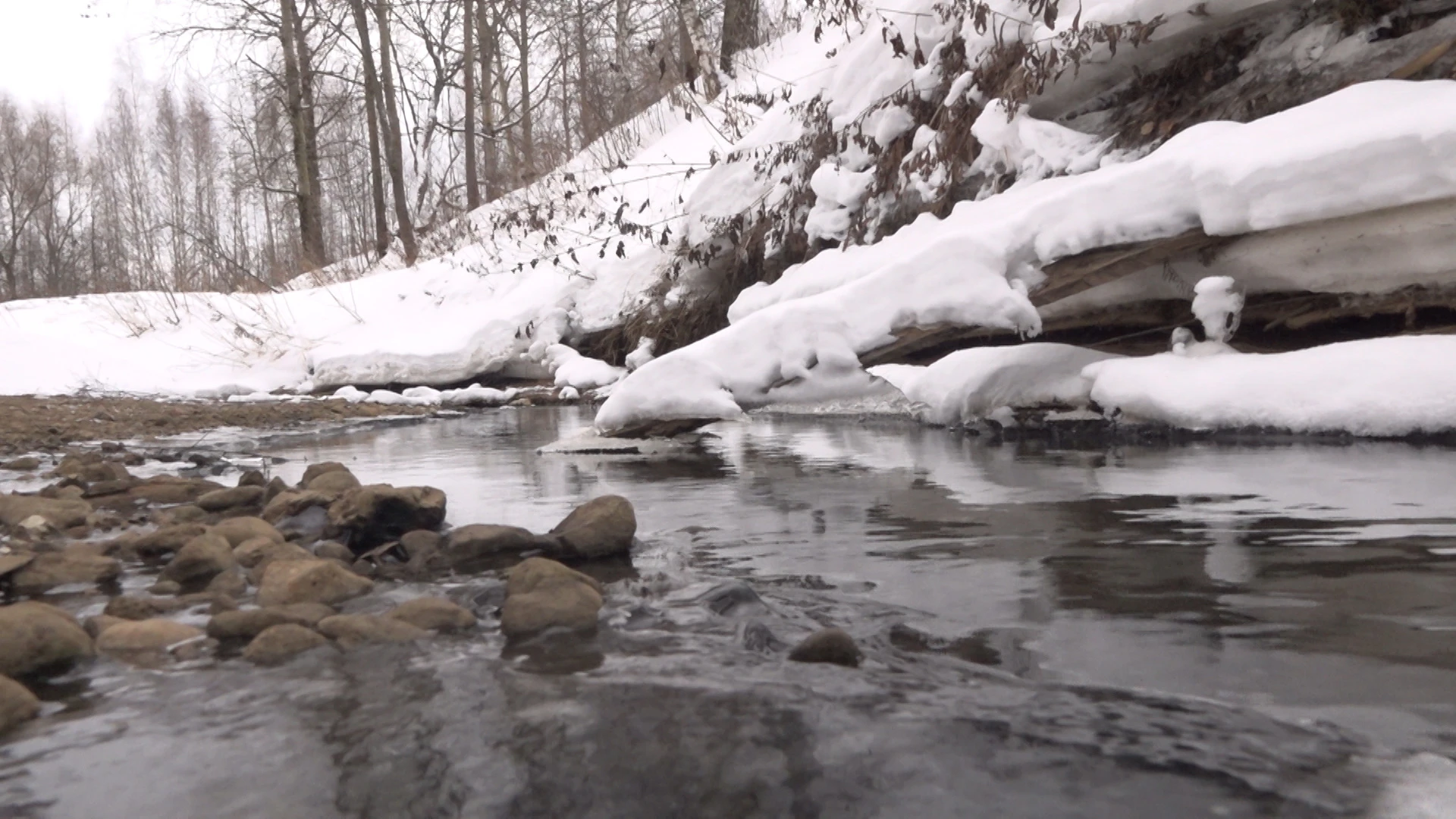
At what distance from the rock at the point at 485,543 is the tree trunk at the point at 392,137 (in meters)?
14.9

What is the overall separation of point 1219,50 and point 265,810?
6.75 meters

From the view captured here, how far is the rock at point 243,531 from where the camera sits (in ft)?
10.5

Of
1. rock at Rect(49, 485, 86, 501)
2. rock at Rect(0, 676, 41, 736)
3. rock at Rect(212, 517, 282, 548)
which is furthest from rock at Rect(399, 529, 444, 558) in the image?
rock at Rect(49, 485, 86, 501)

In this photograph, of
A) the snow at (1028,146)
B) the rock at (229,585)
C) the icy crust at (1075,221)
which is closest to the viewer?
the rock at (229,585)

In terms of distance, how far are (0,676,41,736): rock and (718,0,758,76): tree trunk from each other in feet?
31.7

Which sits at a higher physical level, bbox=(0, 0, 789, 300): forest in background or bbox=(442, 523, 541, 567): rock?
bbox=(0, 0, 789, 300): forest in background

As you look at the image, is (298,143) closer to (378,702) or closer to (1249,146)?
(1249,146)

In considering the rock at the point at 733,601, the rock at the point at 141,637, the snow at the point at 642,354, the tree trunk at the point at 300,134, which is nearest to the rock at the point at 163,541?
the rock at the point at 141,637

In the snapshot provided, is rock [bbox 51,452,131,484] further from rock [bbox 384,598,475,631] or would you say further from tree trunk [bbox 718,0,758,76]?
tree trunk [bbox 718,0,758,76]

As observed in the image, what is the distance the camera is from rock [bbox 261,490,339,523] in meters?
3.65

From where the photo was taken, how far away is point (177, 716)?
1.91 meters

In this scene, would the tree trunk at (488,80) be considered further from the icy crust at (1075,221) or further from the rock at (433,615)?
the rock at (433,615)

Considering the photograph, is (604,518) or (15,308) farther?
(15,308)

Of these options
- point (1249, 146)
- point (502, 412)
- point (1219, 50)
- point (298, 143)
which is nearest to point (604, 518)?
point (1249, 146)
